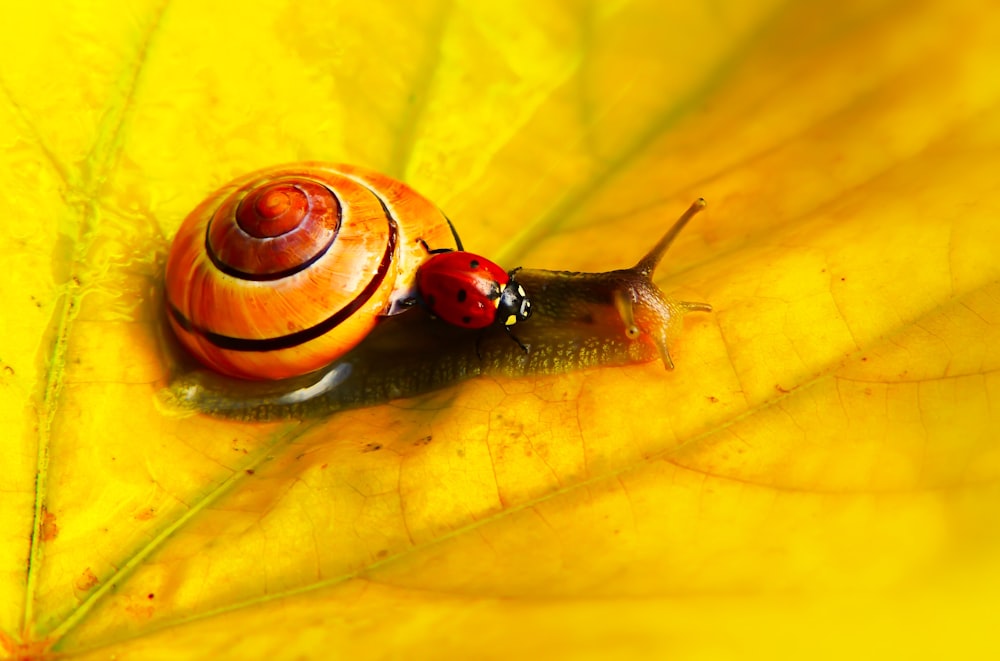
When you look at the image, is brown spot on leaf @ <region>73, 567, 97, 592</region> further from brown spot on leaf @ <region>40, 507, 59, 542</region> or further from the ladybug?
the ladybug

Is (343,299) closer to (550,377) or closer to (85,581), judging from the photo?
(550,377)

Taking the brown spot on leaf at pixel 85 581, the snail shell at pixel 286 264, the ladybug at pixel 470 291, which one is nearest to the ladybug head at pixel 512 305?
the ladybug at pixel 470 291

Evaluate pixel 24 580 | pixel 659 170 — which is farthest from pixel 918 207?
pixel 24 580

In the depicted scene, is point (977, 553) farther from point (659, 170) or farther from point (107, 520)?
point (107, 520)

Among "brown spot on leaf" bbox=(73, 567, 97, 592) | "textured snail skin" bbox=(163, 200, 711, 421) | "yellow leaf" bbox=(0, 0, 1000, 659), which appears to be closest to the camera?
"yellow leaf" bbox=(0, 0, 1000, 659)

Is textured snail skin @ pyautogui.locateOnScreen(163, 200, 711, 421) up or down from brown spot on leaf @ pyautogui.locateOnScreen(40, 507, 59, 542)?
up

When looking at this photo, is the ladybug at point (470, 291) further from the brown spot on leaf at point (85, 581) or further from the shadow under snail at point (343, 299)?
the brown spot on leaf at point (85, 581)

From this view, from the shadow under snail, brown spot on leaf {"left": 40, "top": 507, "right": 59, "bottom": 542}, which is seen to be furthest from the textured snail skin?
brown spot on leaf {"left": 40, "top": 507, "right": 59, "bottom": 542}

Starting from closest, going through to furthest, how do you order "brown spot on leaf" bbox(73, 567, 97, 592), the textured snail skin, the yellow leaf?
the yellow leaf < "brown spot on leaf" bbox(73, 567, 97, 592) < the textured snail skin
